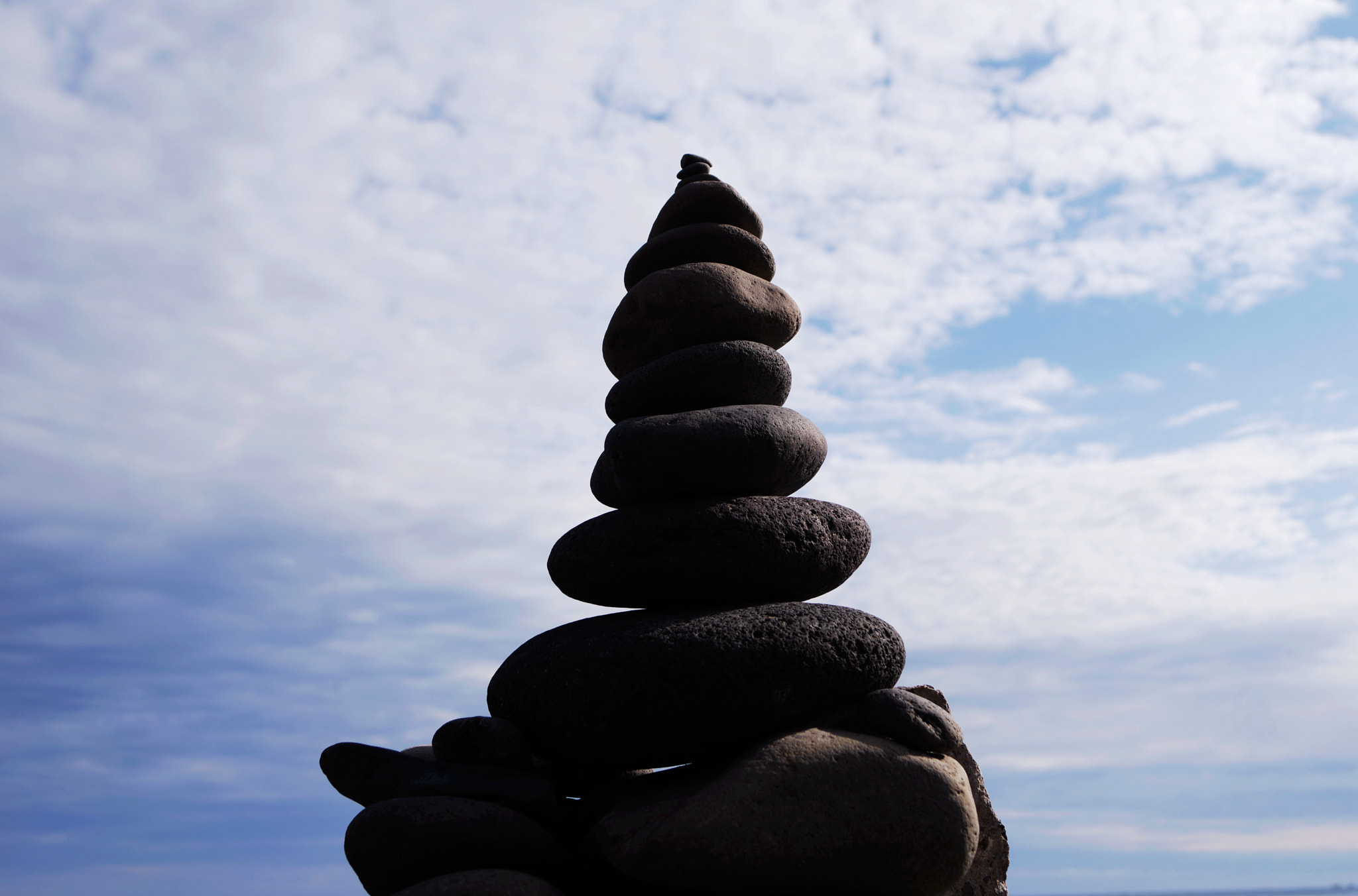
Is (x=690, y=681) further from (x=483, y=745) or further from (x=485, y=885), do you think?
(x=485, y=885)

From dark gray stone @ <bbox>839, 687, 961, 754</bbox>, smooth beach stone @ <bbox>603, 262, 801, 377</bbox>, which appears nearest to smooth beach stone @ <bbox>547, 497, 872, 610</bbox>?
dark gray stone @ <bbox>839, 687, 961, 754</bbox>

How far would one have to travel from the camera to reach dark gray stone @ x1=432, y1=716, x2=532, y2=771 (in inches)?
294

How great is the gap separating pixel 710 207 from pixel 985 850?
252 inches

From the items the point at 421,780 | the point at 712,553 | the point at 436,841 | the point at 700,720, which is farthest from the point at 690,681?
the point at 421,780

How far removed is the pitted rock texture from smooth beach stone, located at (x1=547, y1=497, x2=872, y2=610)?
1.08 m

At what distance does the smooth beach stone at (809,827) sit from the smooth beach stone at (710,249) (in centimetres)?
→ 475

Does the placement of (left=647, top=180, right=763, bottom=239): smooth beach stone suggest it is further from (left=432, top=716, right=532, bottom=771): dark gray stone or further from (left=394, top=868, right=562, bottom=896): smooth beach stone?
(left=394, top=868, right=562, bottom=896): smooth beach stone

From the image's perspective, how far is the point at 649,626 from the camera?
24.2ft

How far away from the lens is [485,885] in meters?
6.23

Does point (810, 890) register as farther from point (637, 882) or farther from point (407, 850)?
point (407, 850)

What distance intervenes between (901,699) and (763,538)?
1.60m

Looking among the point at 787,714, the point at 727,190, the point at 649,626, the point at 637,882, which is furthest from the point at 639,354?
the point at 637,882

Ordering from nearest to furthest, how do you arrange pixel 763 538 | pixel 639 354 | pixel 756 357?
1. pixel 763 538
2. pixel 756 357
3. pixel 639 354

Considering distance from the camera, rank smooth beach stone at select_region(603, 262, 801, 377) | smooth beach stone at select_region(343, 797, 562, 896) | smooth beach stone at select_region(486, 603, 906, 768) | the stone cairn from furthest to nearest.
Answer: smooth beach stone at select_region(603, 262, 801, 377)
smooth beach stone at select_region(486, 603, 906, 768)
smooth beach stone at select_region(343, 797, 562, 896)
the stone cairn
